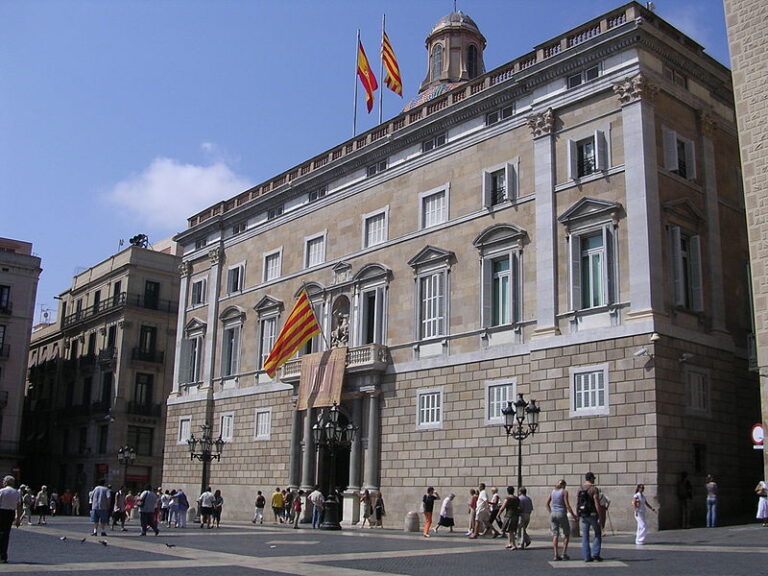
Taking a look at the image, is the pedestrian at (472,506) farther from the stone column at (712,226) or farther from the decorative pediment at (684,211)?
the decorative pediment at (684,211)

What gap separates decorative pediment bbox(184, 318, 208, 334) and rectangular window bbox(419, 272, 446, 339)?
1738cm

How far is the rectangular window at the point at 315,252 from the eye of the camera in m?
41.0

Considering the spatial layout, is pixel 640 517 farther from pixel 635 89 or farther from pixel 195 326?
pixel 195 326

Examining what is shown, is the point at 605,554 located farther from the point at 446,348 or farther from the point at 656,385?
the point at 446,348

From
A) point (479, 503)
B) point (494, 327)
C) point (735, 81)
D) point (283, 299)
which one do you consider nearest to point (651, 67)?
point (735, 81)

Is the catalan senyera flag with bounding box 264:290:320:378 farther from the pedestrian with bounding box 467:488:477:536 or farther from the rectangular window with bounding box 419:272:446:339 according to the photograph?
the pedestrian with bounding box 467:488:477:536

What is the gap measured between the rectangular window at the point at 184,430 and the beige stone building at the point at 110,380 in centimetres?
1005

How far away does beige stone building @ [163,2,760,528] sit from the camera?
26.9 m

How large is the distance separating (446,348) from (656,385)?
9.21 metres

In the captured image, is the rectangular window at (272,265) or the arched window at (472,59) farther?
the arched window at (472,59)

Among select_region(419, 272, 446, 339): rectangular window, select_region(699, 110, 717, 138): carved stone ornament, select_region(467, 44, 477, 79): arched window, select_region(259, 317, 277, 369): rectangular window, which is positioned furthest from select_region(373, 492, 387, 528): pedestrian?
select_region(467, 44, 477, 79): arched window

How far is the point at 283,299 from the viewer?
4231 centimetres

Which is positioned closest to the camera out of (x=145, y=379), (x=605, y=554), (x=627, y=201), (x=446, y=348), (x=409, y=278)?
(x=605, y=554)

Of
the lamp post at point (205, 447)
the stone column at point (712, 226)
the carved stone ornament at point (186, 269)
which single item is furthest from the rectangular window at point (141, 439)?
the stone column at point (712, 226)
